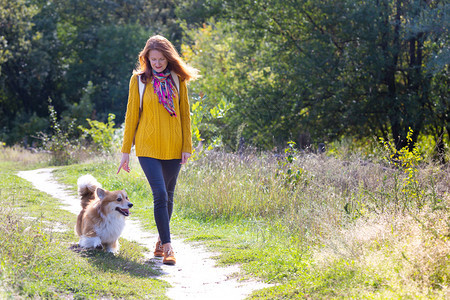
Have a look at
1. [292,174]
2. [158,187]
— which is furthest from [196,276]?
[292,174]

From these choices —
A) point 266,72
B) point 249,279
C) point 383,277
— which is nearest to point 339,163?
point 249,279

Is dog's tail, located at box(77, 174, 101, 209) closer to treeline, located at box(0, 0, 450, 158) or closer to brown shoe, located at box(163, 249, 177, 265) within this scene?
brown shoe, located at box(163, 249, 177, 265)

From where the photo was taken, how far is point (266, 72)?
16875 millimetres

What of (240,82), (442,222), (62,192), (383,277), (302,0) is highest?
(302,0)

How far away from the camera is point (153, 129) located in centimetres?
596

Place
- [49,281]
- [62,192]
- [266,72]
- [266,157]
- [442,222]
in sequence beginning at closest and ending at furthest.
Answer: [49,281], [442,222], [266,157], [62,192], [266,72]

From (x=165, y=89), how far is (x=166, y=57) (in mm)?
378

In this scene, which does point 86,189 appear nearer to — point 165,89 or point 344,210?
point 165,89

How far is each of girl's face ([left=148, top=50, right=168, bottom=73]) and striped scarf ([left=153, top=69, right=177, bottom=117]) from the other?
7 centimetres

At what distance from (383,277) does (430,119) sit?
12030 millimetres

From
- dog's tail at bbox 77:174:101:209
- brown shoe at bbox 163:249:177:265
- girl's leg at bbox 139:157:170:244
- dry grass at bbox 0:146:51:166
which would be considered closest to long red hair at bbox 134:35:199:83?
girl's leg at bbox 139:157:170:244

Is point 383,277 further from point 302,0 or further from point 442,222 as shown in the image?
Answer: point 302,0

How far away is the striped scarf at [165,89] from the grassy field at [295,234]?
1811 mm

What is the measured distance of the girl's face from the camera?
5.98 meters
